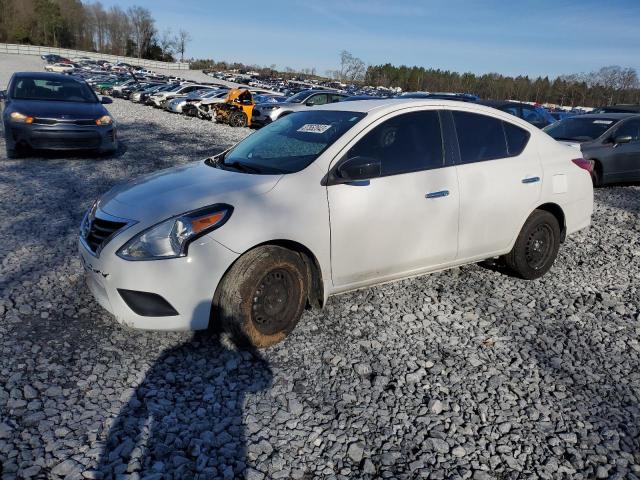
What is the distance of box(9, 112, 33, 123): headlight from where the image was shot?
9.05 metres

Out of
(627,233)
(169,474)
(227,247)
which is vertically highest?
(227,247)

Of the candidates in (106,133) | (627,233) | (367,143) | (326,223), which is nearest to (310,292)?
(326,223)

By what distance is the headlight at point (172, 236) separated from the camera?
3.10 m

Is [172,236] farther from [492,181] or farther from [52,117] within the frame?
[52,117]

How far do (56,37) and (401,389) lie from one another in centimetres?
12741

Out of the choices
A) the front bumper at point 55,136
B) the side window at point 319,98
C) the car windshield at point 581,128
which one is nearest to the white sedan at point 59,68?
the side window at point 319,98

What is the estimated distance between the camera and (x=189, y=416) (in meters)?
2.76

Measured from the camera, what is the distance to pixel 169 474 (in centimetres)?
233

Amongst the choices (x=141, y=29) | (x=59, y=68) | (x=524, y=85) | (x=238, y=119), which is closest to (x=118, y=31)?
(x=141, y=29)

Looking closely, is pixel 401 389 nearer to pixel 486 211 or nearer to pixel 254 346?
pixel 254 346

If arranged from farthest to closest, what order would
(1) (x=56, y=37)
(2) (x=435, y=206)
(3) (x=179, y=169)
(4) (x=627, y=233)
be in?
(1) (x=56, y=37), (4) (x=627, y=233), (3) (x=179, y=169), (2) (x=435, y=206)

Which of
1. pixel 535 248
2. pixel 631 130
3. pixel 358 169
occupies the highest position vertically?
pixel 631 130

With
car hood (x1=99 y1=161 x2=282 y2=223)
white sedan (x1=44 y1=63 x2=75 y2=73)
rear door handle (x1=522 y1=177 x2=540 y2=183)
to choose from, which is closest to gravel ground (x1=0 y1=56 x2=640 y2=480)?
car hood (x1=99 y1=161 x2=282 y2=223)

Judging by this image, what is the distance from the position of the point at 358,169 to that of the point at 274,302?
1085mm
